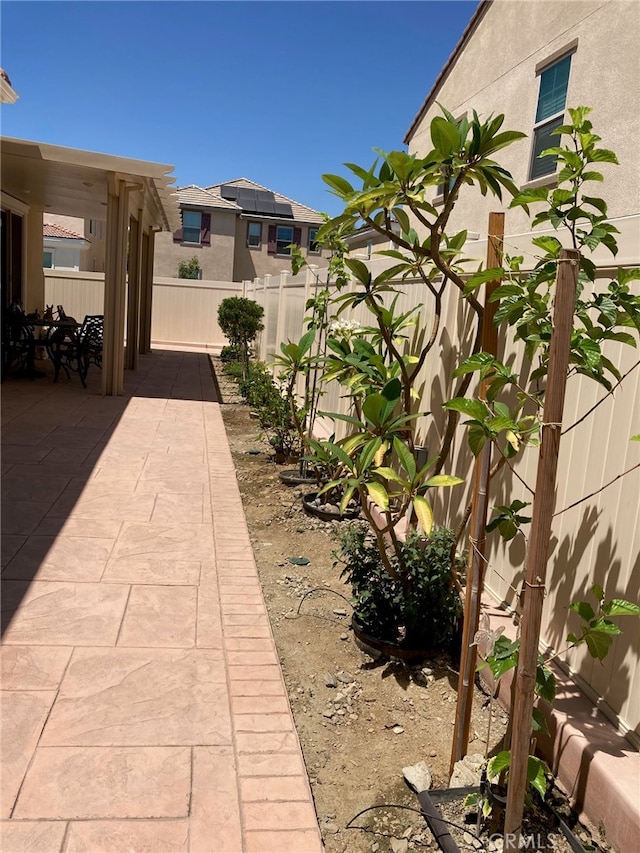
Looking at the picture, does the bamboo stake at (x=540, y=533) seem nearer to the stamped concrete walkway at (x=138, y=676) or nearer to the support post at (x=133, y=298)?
the stamped concrete walkway at (x=138, y=676)

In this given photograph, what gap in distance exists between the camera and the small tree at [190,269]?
30844 millimetres

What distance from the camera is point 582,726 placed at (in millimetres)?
2439

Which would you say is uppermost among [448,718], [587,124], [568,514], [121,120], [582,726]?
[121,120]

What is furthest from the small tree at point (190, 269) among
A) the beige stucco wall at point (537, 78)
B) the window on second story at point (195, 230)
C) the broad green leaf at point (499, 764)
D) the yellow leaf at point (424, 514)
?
the broad green leaf at point (499, 764)

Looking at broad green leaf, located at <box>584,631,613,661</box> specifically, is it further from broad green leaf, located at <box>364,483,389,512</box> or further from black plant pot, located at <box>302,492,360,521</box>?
black plant pot, located at <box>302,492,360,521</box>

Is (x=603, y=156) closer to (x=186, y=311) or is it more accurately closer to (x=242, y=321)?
(x=242, y=321)

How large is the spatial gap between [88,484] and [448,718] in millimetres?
3712

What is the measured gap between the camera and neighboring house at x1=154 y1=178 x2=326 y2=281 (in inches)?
1243

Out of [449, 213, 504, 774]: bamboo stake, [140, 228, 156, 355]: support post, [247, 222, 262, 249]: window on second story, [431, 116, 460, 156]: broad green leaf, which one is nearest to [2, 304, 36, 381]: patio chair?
[140, 228, 156, 355]: support post

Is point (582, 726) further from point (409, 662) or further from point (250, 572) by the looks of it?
point (250, 572)

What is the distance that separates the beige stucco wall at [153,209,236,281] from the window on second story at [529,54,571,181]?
2377 cm

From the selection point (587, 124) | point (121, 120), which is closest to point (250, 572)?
point (587, 124)

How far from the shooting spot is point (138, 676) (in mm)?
3021

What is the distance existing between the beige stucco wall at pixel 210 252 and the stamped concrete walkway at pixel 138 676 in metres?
26.9
